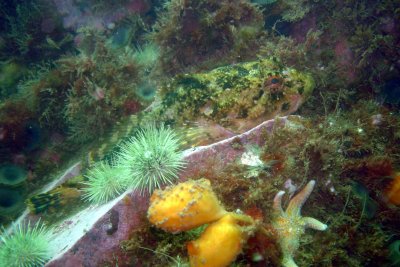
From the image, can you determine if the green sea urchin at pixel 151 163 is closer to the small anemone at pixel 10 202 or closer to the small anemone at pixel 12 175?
the small anemone at pixel 10 202

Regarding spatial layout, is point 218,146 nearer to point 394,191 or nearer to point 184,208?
point 184,208

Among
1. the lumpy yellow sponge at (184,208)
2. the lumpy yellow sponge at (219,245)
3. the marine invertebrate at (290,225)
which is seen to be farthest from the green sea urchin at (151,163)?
the marine invertebrate at (290,225)

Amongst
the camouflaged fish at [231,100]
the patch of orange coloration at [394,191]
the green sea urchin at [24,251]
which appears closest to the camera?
the green sea urchin at [24,251]

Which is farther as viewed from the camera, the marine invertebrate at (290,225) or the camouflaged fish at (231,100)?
the camouflaged fish at (231,100)

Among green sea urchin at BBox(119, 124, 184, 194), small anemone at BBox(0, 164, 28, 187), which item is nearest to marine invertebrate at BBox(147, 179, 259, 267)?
green sea urchin at BBox(119, 124, 184, 194)

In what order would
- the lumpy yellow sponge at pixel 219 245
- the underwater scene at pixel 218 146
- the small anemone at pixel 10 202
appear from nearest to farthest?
the lumpy yellow sponge at pixel 219 245 → the underwater scene at pixel 218 146 → the small anemone at pixel 10 202

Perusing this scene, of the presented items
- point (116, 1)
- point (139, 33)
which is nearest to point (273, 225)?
point (139, 33)
